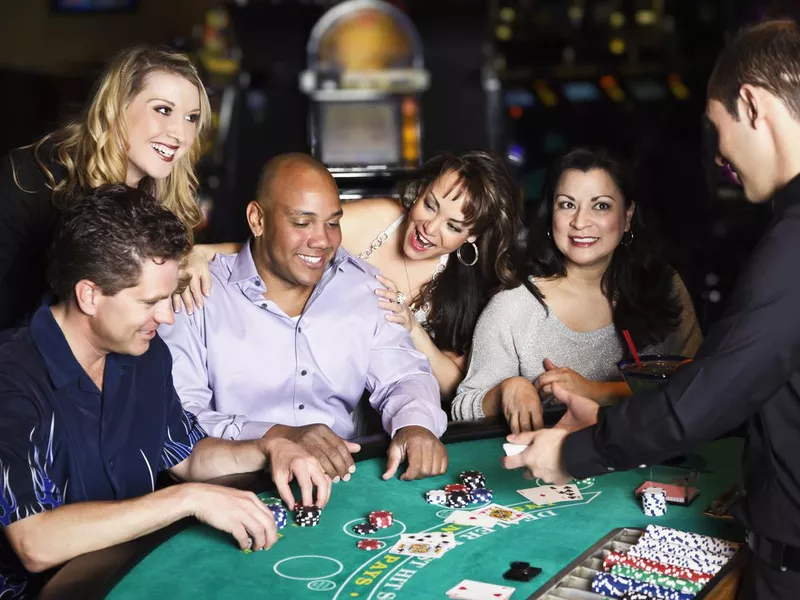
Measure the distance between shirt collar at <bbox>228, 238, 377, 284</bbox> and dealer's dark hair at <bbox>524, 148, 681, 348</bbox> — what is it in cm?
62

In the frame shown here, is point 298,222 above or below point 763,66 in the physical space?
below

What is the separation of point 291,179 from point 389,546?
131cm

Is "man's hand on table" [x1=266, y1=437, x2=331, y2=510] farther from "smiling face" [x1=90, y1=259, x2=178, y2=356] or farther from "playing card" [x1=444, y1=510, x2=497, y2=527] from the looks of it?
"smiling face" [x1=90, y1=259, x2=178, y2=356]

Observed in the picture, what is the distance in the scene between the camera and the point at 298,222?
2.85 meters

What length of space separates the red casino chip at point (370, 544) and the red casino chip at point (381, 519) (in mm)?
72

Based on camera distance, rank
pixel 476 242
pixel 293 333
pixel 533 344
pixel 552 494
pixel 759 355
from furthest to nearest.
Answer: pixel 476 242 → pixel 533 344 → pixel 293 333 → pixel 552 494 → pixel 759 355

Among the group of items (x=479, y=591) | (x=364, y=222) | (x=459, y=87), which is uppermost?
(x=459, y=87)

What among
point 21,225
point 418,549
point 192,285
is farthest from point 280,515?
point 21,225

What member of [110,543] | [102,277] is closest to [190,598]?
[110,543]

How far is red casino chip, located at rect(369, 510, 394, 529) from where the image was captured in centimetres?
198

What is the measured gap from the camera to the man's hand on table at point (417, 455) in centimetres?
230

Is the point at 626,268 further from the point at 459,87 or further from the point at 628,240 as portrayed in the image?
the point at 459,87

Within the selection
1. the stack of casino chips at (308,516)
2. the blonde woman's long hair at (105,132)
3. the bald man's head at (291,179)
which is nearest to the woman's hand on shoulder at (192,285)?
the blonde woman's long hair at (105,132)

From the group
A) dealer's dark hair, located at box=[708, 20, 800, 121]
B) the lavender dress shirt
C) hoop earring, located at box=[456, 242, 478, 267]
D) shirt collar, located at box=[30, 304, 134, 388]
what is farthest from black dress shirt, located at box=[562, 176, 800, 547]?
hoop earring, located at box=[456, 242, 478, 267]
